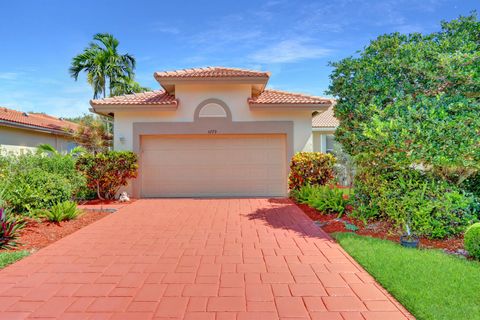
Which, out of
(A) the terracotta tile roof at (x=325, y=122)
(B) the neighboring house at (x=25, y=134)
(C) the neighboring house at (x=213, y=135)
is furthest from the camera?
(A) the terracotta tile roof at (x=325, y=122)

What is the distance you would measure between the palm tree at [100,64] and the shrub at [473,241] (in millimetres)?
19277

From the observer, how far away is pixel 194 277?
429 cm

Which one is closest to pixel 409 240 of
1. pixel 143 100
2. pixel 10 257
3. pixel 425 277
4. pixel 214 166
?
pixel 425 277

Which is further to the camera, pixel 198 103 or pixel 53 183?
pixel 198 103

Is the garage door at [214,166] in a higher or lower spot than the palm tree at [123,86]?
lower

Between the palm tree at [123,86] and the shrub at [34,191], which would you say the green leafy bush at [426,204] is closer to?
the shrub at [34,191]

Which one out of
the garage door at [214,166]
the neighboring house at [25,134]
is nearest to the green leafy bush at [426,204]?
the garage door at [214,166]

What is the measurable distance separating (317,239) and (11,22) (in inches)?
557

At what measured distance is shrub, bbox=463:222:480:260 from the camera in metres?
4.79

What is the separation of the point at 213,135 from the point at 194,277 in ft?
26.9

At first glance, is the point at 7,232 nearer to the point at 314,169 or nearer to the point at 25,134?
the point at 314,169

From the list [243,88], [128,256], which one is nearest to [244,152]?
[243,88]

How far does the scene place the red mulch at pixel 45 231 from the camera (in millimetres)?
6012

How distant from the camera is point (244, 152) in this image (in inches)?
476
